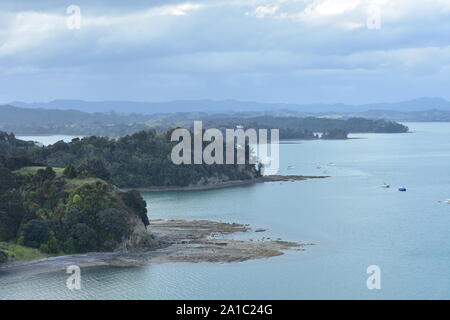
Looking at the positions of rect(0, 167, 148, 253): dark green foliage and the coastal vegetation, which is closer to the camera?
the coastal vegetation

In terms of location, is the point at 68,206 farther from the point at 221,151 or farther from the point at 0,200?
the point at 221,151

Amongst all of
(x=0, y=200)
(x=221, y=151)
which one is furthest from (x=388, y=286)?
(x=221, y=151)

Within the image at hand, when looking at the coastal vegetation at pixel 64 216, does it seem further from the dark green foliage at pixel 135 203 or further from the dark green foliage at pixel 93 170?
the dark green foliage at pixel 93 170

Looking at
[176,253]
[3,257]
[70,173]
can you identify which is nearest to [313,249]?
[176,253]

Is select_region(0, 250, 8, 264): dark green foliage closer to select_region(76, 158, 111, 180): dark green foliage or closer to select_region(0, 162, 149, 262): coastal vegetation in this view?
select_region(0, 162, 149, 262): coastal vegetation

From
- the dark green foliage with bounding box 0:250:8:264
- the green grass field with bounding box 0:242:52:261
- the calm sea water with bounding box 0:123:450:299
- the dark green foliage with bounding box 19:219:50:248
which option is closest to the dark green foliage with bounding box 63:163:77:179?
the dark green foliage with bounding box 19:219:50:248

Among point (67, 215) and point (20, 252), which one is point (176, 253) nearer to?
point (67, 215)
